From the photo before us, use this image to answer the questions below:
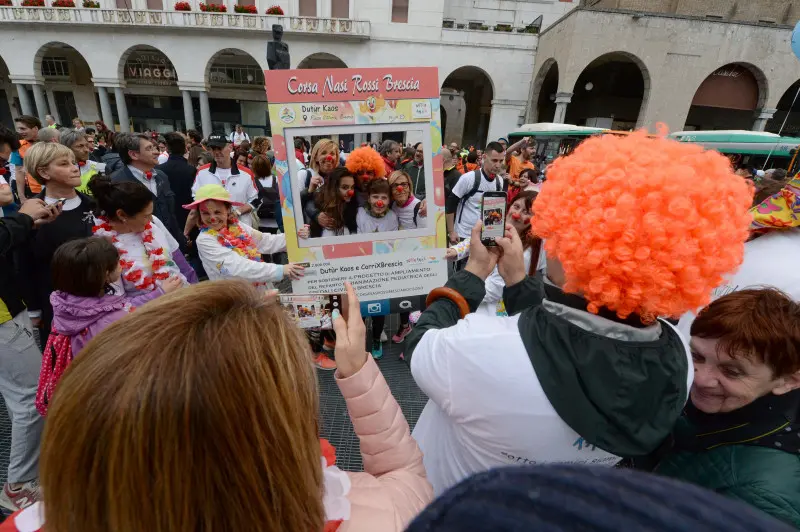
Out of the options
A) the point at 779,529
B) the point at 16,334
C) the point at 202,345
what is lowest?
the point at 16,334

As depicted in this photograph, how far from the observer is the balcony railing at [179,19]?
18953mm

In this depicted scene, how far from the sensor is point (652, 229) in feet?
2.88

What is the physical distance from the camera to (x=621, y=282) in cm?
Answer: 93

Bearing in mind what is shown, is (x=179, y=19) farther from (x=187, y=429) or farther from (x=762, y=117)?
(x=762, y=117)

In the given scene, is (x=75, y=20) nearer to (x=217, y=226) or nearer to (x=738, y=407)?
(x=217, y=226)

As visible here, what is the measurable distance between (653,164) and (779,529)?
866mm

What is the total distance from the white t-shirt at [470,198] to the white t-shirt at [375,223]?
1520 millimetres

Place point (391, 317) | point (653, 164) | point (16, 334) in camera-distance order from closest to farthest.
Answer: point (653, 164), point (16, 334), point (391, 317)

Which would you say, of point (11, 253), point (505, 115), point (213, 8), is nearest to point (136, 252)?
point (11, 253)

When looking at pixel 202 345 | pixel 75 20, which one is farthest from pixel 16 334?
pixel 75 20

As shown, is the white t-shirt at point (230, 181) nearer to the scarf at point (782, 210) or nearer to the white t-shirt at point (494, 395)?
the white t-shirt at point (494, 395)

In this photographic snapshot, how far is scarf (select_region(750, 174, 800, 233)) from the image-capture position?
1812mm

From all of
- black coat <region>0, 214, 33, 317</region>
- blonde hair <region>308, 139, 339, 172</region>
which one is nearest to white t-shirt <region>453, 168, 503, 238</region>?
blonde hair <region>308, 139, 339, 172</region>

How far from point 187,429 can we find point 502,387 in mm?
634
